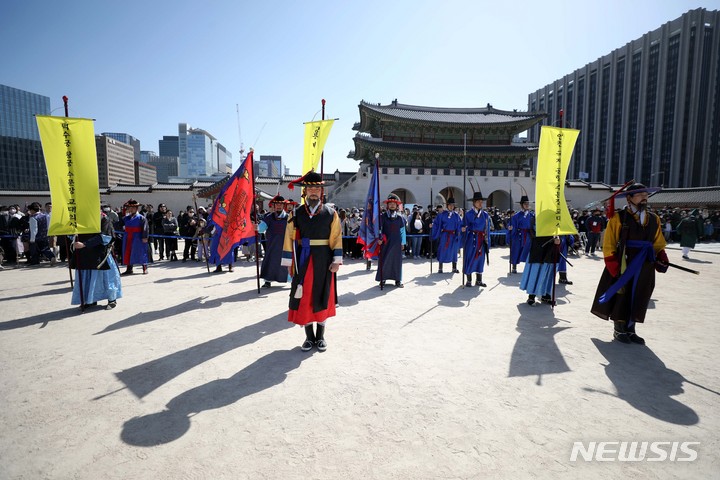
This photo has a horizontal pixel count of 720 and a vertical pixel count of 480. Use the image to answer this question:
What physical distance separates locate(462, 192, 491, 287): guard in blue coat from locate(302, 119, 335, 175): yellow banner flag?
3.43 metres

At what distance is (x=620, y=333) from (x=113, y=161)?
434 feet

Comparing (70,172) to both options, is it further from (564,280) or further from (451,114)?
(451,114)

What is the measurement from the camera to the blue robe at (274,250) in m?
7.16

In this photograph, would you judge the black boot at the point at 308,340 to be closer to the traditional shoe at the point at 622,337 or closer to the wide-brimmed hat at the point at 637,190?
the traditional shoe at the point at 622,337

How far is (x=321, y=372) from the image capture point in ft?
11.1

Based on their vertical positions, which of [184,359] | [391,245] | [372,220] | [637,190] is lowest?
[184,359]

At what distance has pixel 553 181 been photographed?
5.19m

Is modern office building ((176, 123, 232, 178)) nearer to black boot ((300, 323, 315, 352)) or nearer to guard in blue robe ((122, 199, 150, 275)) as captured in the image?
guard in blue robe ((122, 199, 150, 275))

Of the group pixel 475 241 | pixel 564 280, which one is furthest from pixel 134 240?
pixel 564 280

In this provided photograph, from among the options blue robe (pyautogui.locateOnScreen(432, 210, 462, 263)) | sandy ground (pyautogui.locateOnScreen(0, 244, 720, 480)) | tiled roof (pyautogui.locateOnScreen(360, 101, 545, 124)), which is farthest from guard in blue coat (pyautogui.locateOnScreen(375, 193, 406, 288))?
tiled roof (pyautogui.locateOnScreen(360, 101, 545, 124))

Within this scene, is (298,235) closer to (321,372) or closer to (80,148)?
(321,372)

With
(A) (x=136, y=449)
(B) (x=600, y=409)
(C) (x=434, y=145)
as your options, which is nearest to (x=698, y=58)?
(C) (x=434, y=145)

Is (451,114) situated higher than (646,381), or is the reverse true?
(451,114)

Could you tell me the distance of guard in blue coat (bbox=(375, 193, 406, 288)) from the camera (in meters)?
7.38
